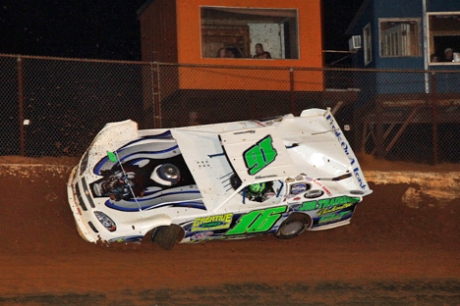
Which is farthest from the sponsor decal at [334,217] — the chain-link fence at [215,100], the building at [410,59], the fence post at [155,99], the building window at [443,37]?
the building window at [443,37]

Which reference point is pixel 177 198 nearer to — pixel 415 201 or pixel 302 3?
pixel 415 201

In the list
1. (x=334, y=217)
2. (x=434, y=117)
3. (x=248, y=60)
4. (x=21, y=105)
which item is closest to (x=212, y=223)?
(x=334, y=217)

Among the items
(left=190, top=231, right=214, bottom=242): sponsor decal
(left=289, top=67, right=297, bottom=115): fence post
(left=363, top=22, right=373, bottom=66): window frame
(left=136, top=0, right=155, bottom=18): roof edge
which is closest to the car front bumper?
(left=190, top=231, right=214, bottom=242): sponsor decal

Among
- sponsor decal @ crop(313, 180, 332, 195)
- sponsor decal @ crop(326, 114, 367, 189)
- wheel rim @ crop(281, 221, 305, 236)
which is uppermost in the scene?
sponsor decal @ crop(326, 114, 367, 189)

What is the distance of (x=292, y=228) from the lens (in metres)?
13.7

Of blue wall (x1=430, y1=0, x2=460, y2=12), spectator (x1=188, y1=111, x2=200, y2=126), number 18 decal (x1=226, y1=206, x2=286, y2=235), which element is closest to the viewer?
number 18 decal (x1=226, y1=206, x2=286, y2=235)

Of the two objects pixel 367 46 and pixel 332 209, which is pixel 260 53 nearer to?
pixel 367 46

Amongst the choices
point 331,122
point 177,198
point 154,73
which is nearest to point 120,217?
point 177,198

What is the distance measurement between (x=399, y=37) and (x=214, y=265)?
35.2ft

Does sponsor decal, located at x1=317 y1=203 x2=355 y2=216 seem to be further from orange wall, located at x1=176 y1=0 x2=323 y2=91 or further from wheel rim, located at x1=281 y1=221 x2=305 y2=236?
orange wall, located at x1=176 y1=0 x2=323 y2=91

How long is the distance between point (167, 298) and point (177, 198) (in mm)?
1795

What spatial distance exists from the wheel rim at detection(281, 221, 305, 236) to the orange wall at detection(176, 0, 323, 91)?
18.9ft

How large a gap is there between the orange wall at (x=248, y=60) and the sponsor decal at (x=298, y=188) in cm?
572

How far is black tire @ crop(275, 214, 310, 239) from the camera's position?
13.6m
